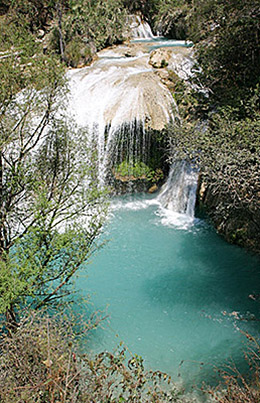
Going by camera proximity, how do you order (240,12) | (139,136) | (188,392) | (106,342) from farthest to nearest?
(139,136)
(240,12)
(106,342)
(188,392)

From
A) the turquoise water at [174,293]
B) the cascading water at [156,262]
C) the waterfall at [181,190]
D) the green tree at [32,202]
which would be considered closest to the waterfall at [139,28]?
the cascading water at [156,262]

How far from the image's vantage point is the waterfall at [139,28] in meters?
20.3

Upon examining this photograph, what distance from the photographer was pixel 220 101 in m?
9.73

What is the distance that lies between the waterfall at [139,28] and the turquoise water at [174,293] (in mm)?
13475

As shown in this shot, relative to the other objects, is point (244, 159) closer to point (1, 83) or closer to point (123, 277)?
point (123, 277)

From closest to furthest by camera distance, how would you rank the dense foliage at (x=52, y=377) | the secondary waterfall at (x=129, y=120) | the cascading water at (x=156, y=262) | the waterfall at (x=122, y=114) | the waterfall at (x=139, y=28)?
1. the dense foliage at (x=52, y=377)
2. the cascading water at (x=156, y=262)
3. the secondary waterfall at (x=129, y=120)
4. the waterfall at (x=122, y=114)
5. the waterfall at (x=139, y=28)

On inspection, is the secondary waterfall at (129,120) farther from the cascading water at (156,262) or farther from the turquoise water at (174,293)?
the turquoise water at (174,293)

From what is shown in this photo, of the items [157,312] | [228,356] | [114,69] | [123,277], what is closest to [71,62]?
[114,69]

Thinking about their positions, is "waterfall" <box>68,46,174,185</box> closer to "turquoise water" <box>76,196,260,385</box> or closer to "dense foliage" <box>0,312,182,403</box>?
"turquoise water" <box>76,196,260,385</box>

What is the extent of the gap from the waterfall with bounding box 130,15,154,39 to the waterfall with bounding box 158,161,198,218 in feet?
37.9

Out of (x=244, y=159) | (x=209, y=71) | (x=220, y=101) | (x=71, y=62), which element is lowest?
(x=244, y=159)

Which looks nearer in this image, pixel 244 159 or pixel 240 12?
pixel 244 159

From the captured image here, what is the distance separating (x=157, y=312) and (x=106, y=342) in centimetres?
126

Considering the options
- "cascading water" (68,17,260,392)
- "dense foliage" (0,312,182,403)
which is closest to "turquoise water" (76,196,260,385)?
"cascading water" (68,17,260,392)
